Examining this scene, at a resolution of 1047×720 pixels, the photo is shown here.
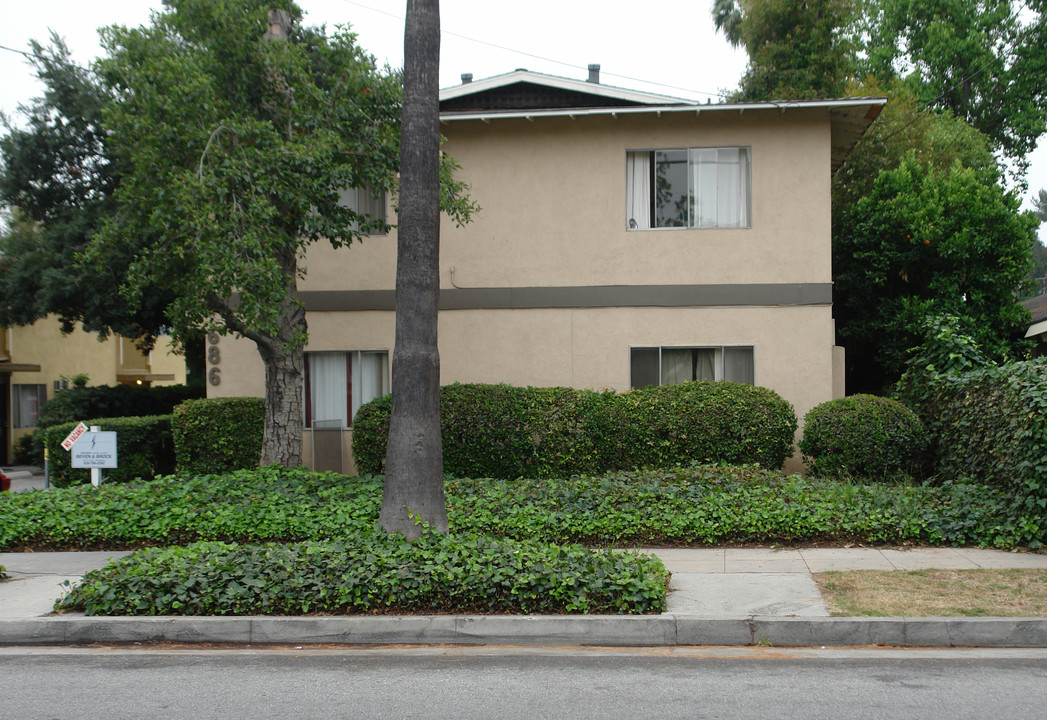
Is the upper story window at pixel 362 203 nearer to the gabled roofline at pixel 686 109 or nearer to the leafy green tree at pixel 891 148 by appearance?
the gabled roofline at pixel 686 109

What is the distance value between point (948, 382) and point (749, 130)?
488 centimetres

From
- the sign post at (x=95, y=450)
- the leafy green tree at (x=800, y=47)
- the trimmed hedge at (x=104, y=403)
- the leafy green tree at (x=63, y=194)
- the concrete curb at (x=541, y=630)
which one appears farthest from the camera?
the leafy green tree at (x=800, y=47)

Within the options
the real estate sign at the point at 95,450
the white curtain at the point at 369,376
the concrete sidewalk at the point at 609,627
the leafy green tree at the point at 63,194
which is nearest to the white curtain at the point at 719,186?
the white curtain at the point at 369,376

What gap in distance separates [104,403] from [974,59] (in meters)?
31.5

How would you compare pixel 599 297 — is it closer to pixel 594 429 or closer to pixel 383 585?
pixel 594 429

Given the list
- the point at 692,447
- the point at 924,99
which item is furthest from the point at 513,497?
the point at 924,99

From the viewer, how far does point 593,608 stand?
261 inches

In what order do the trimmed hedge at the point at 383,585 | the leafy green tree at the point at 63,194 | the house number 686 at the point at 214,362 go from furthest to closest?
the leafy green tree at the point at 63,194, the house number 686 at the point at 214,362, the trimmed hedge at the point at 383,585

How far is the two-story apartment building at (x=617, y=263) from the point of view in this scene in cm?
1295

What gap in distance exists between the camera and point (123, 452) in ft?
46.6

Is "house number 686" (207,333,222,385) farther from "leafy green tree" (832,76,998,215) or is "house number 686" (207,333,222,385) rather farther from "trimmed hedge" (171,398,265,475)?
"leafy green tree" (832,76,998,215)

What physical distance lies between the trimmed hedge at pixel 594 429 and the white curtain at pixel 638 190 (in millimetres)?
2941

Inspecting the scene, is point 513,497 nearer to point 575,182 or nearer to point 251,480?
point 251,480

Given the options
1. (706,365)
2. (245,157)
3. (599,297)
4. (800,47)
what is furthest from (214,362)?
(800,47)
